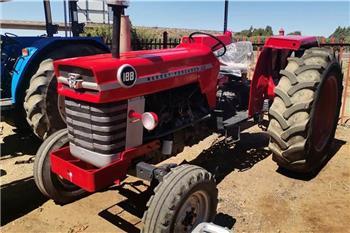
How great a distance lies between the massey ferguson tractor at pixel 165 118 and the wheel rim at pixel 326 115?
14mm

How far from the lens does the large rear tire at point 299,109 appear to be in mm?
3764

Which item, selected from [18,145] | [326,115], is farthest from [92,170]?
[326,115]

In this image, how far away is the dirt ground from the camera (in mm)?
3340

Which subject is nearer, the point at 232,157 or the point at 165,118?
the point at 165,118

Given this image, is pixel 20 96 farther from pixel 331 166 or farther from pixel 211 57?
pixel 331 166

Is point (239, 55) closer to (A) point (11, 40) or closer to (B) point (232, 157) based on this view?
(B) point (232, 157)

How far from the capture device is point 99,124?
2.77 m

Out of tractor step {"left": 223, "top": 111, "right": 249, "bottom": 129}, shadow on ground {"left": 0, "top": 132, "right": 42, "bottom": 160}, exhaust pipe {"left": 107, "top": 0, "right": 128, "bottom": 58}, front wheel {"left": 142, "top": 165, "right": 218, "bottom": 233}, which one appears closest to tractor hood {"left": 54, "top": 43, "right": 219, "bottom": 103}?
exhaust pipe {"left": 107, "top": 0, "right": 128, "bottom": 58}

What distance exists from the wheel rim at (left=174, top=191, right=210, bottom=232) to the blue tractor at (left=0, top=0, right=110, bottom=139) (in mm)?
2499

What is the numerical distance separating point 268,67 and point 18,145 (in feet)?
12.5

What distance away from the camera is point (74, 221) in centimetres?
336

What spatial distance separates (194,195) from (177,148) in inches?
35.3

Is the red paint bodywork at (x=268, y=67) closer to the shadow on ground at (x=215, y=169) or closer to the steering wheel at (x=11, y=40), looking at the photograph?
the shadow on ground at (x=215, y=169)

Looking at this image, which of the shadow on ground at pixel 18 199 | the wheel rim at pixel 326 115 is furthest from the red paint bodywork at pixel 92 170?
the wheel rim at pixel 326 115
